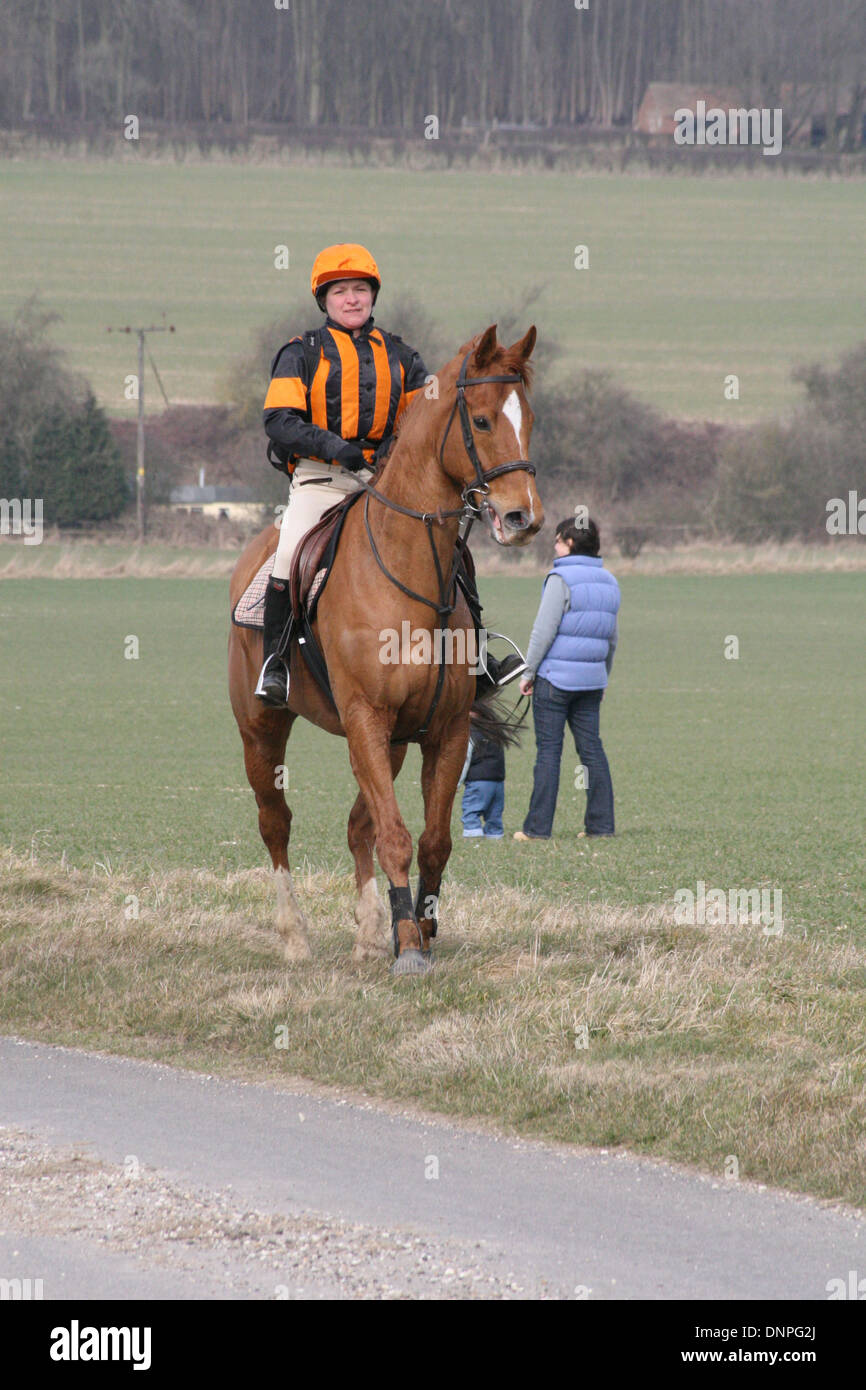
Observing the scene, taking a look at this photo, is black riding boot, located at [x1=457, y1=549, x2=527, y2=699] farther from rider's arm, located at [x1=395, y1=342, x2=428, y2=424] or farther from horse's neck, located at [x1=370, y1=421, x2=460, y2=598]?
rider's arm, located at [x1=395, y1=342, x2=428, y2=424]

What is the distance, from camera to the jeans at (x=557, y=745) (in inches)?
520

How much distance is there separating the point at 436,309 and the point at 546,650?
293ft

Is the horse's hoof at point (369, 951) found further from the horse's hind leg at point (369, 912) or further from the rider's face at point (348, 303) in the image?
the rider's face at point (348, 303)

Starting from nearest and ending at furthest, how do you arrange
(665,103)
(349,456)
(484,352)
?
(484,352), (349,456), (665,103)

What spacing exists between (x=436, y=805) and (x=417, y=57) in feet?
473

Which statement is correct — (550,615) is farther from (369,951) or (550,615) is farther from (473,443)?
(473,443)

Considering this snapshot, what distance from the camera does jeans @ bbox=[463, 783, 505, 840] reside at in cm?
1396

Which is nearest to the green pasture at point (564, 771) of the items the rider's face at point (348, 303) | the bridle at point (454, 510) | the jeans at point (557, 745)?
the jeans at point (557, 745)

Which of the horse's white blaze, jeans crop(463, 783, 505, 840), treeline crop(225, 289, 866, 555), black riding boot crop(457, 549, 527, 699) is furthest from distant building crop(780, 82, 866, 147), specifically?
the horse's white blaze

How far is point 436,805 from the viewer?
7879mm

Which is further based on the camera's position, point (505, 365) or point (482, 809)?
point (482, 809)

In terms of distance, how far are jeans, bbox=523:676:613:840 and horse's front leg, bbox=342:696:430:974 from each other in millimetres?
5308

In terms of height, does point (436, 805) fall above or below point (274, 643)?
below

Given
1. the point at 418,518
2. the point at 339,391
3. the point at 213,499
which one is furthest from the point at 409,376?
the point at 213,499
